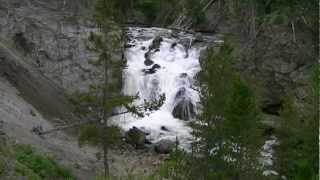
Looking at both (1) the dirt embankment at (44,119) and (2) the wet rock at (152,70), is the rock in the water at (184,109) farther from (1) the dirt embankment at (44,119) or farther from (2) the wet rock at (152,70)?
(1) the dirt embankment at (44,119)

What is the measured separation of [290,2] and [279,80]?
5422 millimetres

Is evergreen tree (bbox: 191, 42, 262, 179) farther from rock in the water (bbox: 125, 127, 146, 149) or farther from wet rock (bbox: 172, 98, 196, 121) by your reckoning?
wet rock (bbox: 172, 98, 196, 121)

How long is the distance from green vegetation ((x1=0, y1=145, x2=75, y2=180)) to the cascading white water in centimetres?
1173

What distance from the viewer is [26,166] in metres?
15.3

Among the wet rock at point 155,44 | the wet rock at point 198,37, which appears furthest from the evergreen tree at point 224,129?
the wet rock at point 198,37

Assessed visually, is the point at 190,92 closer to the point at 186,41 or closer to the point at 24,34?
the point at 186,41

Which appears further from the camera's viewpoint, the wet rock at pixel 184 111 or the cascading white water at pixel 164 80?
the wet rock at pixel 184 111

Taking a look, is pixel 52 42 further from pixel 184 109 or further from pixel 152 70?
pixel 184 109

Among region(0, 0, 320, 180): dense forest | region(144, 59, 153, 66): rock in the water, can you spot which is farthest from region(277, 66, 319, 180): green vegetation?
region(144, 59, 153, 66): rock in the water

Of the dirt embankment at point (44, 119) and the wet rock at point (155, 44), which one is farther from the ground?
the wet rock at point (155, 44)

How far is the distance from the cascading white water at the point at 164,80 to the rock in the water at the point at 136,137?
0.70 meters

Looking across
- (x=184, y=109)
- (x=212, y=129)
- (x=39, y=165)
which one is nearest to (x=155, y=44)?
(x=184, y=109)

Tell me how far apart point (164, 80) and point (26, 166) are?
830 inches

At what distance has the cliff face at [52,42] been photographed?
3391 centimetres
